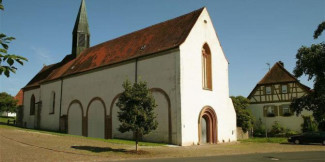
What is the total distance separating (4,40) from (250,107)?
126ft

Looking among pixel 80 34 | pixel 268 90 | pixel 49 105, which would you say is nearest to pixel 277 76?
pixel 268 90

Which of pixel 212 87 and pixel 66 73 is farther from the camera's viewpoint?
pixel 66 73

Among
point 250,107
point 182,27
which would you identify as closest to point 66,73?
point 182,27

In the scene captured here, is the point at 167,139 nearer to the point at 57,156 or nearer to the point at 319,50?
the point at 57,156

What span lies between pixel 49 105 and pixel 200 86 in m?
20.3

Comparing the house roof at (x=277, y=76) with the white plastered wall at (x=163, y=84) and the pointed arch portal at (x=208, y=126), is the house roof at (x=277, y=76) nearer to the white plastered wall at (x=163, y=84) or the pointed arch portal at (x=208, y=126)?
the pointed arch portal at (x=208, y=126)

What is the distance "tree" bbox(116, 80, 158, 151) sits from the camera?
16438 mm

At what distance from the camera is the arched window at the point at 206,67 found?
2452cm

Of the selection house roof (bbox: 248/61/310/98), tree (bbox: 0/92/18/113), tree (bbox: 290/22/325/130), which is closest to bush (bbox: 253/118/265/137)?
house roof (bbox: 248/61/310/98)

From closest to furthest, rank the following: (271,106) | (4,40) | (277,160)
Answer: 1. (4,40)
2. (277,160)
3. (271,106)

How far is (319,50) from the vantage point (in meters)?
24.9

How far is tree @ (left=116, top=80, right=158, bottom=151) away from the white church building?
453 centimetres

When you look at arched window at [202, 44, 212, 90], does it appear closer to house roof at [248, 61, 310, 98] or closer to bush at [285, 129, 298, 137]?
bush at [285, 129, 298, 137]

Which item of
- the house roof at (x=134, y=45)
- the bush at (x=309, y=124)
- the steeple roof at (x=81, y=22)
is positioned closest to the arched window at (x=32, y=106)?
the house roof at (x=134, y=45)
